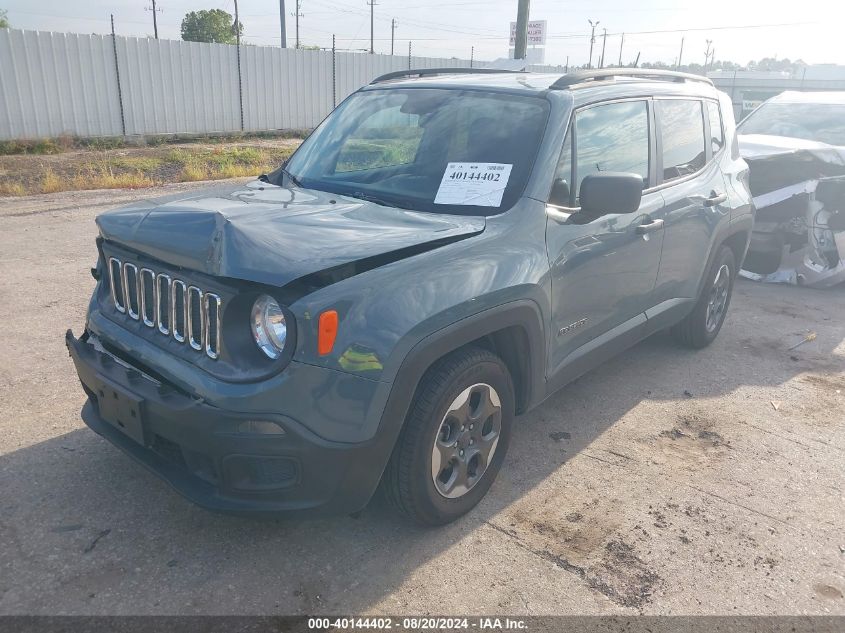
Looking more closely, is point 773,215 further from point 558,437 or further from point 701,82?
point 558,437

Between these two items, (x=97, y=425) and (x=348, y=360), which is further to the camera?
(x=97, y=425)

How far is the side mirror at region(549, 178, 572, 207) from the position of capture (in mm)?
3334

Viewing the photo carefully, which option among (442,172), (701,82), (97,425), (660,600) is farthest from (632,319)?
(97,425)

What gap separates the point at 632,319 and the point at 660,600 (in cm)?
185

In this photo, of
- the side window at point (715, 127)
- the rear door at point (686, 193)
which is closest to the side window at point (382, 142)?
the rear door at point (686, 193)

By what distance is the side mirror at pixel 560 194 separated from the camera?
3.33 m

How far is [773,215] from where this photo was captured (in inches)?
280

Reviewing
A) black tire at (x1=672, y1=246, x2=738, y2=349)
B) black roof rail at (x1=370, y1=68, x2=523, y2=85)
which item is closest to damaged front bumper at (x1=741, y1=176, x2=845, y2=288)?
black tire at (x1=672, y1=246, x2=738, y2=349)

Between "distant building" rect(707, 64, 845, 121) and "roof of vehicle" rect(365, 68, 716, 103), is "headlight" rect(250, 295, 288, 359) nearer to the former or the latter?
"roof of vehicle" rect(365, 68, 716, 103)

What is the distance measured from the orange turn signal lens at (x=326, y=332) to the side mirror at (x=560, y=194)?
1.40m

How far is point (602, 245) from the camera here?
142 inches

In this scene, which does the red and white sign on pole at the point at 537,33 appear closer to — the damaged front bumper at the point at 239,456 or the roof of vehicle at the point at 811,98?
the roof of vehicle at the point at 811,98

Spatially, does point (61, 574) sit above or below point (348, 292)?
below

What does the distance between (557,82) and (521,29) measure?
14005 mm
